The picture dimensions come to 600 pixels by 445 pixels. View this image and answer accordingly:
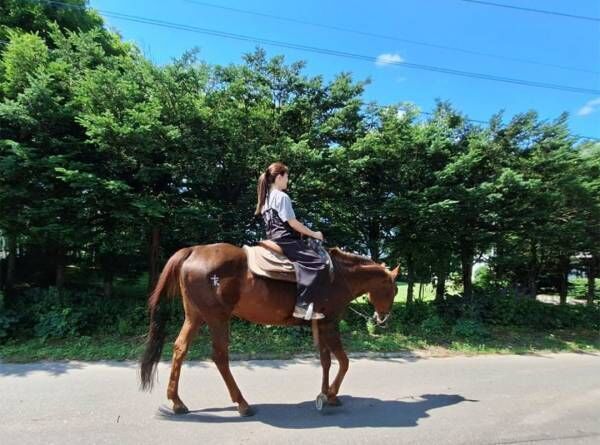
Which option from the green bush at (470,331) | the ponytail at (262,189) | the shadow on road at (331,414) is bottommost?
the shadow on road at (331,414)

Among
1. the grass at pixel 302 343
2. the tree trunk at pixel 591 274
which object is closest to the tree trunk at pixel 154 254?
the grass at pixel 302 343

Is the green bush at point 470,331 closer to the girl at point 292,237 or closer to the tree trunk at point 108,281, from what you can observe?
the girl at point 292,237

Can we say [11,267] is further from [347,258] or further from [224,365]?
[347,258]

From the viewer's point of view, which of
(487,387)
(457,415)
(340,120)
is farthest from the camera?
(340,120)

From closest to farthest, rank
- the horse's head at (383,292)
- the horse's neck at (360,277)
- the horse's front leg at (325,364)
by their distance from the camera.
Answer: the horse's front leg at (325,364) < the horse's neck at (360,277) < the horse's head at (383,292)

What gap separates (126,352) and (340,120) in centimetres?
641

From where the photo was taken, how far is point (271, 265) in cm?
407

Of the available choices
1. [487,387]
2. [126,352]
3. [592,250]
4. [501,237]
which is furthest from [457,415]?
[592,250]

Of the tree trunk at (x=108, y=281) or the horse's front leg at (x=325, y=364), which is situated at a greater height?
the tree trunk at (x=108, y=281)

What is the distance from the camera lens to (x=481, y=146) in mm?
9227

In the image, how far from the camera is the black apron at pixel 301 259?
13.3 ft

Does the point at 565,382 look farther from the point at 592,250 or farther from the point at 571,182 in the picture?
the point at 592,250

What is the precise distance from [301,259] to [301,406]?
1.61 metres

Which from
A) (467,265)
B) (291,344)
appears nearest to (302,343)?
(291,344)
